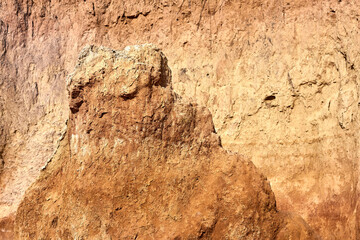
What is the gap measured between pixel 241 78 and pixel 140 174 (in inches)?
179

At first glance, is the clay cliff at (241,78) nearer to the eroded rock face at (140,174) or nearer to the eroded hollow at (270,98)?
the eroded hollow at (270,98)

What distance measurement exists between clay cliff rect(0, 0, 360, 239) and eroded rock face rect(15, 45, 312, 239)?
2353mm

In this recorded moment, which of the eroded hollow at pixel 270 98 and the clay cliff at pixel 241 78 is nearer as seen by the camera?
the clay cliff at pixel 241 78

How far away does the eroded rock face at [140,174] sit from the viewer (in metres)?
4.51

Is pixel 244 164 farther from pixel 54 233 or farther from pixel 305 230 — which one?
pixel 54 233

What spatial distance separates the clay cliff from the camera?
22.8ft

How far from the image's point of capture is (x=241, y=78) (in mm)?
8648

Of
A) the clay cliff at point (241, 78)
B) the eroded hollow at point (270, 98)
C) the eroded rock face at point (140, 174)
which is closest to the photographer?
the eroded rock face at point (140, 174)

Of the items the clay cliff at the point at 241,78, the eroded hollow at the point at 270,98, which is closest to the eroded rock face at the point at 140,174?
the clay cliff at the point at 241,78

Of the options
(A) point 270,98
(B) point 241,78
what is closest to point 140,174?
(A) point 270,98

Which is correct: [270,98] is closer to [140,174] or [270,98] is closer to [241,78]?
[241,78]

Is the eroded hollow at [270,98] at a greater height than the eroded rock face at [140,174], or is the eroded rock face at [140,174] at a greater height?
the eroded rock face at [140,174]

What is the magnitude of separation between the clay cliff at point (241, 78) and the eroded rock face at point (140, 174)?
235 centimetres

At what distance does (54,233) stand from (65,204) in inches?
13.0
